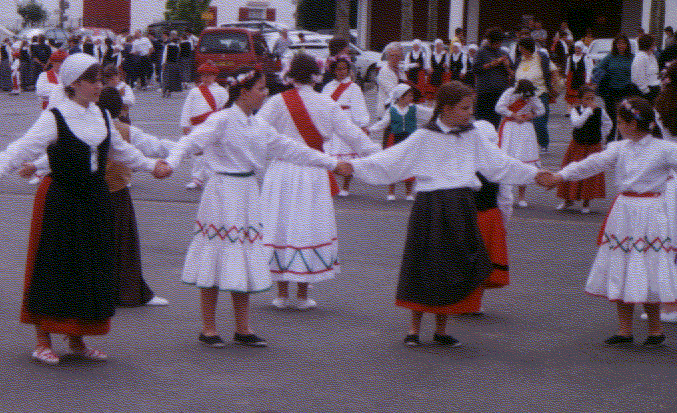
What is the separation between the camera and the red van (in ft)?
108

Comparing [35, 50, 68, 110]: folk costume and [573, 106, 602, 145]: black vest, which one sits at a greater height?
[35, 50, 68, 110]: folk costume

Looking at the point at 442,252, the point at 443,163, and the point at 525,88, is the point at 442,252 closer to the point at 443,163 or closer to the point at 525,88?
the point at 443,163

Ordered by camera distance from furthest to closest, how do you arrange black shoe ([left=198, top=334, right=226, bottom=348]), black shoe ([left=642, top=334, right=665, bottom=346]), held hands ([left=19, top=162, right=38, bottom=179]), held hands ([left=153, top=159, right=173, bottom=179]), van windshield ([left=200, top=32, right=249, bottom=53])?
1. van windshield ([left=200, top=32, right=249, bottom=53])
2. black shoe ([left=642, top=334, right=665, bottom=346])
3. black shoe ([left=198, top=334, right=226, bottom=348])
4. held hands ([left=153, top=159, right=173, bottom=179])
5. held hands ([left=19, top=162, right=38, bottom=179])

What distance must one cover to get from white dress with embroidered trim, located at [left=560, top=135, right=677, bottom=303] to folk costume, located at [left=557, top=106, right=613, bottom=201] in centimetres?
559

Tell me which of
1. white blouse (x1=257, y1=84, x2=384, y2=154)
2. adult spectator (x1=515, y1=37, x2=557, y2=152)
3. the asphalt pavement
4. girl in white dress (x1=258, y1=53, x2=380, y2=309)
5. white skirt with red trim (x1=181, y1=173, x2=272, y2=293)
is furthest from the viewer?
adult spectator (x1=515, y1=37, x2=557, y2=152)

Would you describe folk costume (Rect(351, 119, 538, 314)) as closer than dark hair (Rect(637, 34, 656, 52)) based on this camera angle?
Yes

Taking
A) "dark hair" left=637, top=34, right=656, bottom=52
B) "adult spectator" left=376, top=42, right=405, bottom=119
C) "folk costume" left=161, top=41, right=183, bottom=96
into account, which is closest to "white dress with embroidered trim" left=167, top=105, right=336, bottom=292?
"adult spectator" left=376, top=42, right=405, bottom=119

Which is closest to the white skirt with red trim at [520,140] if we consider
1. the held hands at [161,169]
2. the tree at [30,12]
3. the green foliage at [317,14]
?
the held hands at [161,169]

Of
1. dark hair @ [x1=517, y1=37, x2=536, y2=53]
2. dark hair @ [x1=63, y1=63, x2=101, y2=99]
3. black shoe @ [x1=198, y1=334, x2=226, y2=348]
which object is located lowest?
black shoe @ [x1=198, y1=334, x2=226, y2=348]

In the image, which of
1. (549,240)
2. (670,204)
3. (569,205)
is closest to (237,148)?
(670,204)

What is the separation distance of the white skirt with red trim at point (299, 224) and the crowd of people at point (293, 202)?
0.4 inches

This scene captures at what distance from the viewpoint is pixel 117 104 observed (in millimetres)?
7914

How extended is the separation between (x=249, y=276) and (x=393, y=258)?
10.8ft

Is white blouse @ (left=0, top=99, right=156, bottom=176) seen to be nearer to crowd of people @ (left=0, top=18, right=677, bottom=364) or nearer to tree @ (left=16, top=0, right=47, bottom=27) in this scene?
crowd of people @ (left=0, top=18, right=677, bottom=364)
